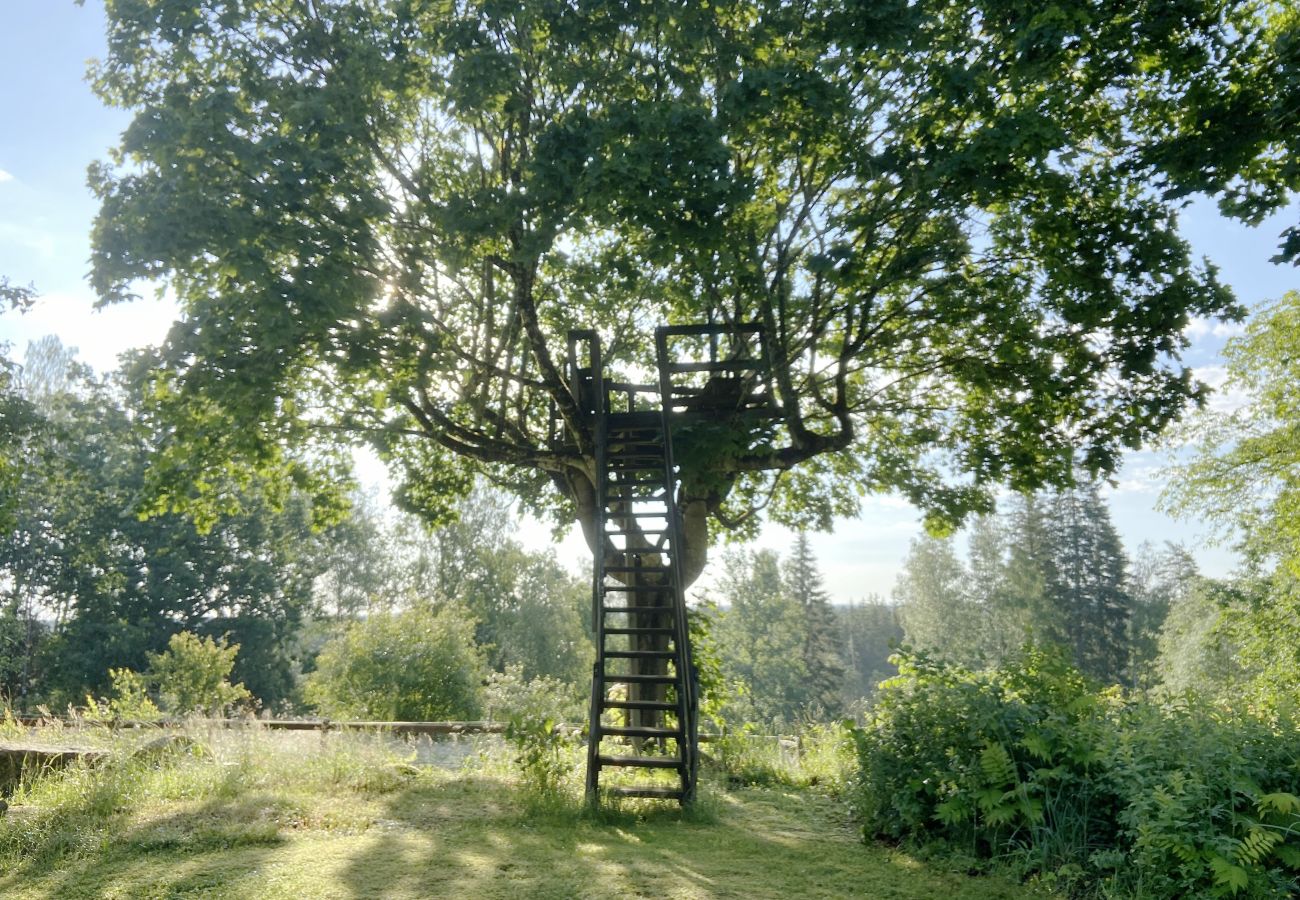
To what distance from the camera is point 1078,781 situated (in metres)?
5.62

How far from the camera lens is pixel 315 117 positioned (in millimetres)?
8586

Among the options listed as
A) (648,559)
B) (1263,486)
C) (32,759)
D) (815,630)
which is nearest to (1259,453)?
(1263,486)

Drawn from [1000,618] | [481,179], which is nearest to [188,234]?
[481,179]

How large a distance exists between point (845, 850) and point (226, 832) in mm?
4928

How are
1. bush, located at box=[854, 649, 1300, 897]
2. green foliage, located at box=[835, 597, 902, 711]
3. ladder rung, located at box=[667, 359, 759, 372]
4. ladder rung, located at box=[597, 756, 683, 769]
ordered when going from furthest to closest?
green foliage, located at box=[835, 597, 902, 711] < ladder rung, located at box=[667, 359, 759, 372] < ladder rung, located at box=[597, 756, 683, 769] < bush, located at box=[854, 649, 1300, 897]

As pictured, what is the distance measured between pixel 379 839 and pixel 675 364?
252 inches

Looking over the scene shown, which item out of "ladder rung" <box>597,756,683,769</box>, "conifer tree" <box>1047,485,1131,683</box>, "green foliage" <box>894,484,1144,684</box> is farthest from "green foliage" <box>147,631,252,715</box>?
"conifer tree" <box>1047,485,1131,683</box>

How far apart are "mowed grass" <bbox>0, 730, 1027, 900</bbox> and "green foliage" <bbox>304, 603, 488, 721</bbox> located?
10448 millimetres

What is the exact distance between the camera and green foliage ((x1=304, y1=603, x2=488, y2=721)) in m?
19.5

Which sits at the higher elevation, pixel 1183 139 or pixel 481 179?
pixel 481 179

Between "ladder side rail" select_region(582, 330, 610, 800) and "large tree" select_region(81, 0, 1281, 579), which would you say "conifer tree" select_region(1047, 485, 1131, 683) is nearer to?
"large tree" select_region(81, 0, 1281, 579)

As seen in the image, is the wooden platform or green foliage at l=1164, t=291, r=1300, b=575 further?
green foliage at l=1164, t=291, r=1300, b=575

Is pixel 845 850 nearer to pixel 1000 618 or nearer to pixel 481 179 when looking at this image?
pixel 481 179

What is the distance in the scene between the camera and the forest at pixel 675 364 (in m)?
5.87
